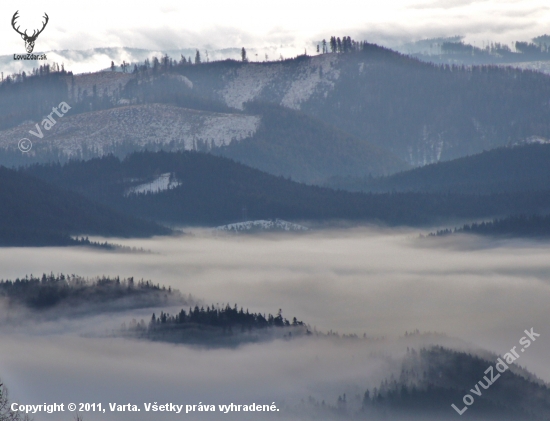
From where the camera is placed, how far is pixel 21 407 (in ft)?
652

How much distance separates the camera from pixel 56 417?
200 m

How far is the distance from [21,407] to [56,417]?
17.3ft
